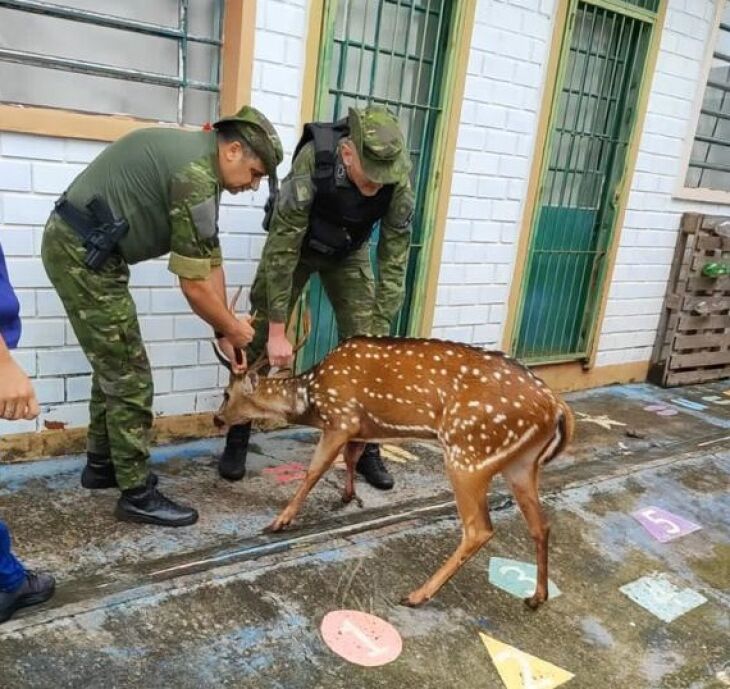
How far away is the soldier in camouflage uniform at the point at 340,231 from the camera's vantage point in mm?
3199

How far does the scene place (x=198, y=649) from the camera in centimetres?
254

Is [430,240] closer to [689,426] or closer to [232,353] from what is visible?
[232,353]

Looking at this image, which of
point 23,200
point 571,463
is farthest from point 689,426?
point 23,200

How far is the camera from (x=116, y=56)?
12.2ft

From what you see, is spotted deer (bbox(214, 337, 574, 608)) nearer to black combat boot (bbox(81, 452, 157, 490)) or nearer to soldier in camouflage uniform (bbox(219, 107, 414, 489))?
soldier in camouflage uniform (bbox(219, 107, 414, 489))

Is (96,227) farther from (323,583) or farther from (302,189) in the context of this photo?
(323,583)

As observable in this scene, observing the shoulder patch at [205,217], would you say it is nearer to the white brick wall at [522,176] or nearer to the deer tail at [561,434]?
the deer tail at [561,434]

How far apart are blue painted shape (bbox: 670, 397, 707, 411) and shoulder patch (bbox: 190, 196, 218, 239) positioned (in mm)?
4900

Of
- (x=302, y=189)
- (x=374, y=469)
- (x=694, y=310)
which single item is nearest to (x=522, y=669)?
(x=374, y=469)

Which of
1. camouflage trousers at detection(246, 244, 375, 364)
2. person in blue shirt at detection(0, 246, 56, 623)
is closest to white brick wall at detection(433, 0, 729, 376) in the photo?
camouflage trousers at detection(246, 244, 375, 364)

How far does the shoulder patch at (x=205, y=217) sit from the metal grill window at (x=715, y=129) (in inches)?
209

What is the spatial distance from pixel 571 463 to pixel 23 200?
3617 millimetres

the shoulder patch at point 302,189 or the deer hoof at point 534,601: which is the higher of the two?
the shoulder patch at point 302,189

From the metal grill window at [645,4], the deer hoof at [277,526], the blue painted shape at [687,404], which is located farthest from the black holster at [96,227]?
the blue painted shape at [687,404]
